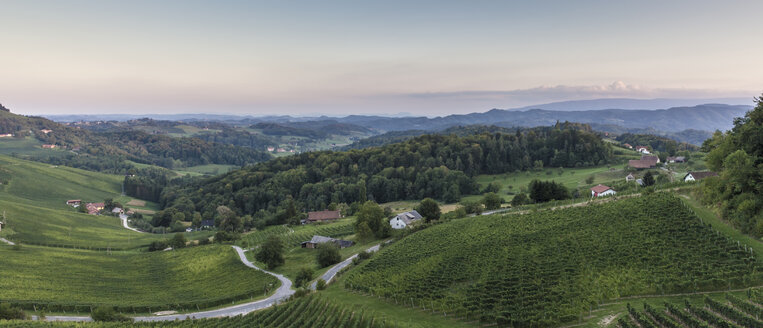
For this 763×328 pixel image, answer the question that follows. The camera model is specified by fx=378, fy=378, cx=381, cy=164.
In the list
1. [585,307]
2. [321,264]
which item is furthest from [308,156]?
[585,307]

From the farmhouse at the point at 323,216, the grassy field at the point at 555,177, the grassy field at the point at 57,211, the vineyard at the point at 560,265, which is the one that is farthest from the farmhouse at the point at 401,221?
the grassy field at the point at 57,211

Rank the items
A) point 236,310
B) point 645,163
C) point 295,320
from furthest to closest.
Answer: point 645,163, point 236,310, point 295,320

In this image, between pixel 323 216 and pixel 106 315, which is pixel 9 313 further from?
pixel 323 216

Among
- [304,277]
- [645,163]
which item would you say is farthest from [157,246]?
[645,163]

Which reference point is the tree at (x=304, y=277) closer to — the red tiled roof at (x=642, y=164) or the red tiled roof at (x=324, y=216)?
the red tiled roof at (x=324, y=216)

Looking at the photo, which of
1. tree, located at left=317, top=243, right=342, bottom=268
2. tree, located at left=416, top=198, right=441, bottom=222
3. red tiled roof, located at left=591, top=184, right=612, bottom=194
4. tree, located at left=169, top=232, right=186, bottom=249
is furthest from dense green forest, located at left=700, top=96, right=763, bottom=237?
tree, located at left=169, top=232, right=186, bottom=249

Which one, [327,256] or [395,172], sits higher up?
[327,256]

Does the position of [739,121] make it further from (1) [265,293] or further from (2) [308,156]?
(2) [308,156]
